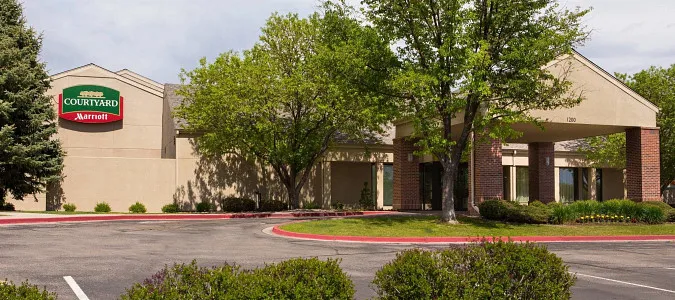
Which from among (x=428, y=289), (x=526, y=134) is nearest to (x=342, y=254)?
(x=428, y=289)

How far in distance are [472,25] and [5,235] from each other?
1701cm

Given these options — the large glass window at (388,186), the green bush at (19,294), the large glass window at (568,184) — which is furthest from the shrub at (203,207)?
the green bush at (19,294)

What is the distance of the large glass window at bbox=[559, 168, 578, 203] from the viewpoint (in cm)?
4484

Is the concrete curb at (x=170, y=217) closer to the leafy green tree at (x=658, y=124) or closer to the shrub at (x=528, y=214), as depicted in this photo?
the shrub at (x=528, y=214)

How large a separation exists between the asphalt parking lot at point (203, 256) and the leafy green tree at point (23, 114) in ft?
29.3

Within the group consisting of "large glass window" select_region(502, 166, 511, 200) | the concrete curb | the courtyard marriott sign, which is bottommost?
the concrete curb

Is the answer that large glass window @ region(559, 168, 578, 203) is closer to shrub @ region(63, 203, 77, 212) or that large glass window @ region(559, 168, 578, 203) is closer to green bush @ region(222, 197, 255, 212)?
green bush @ region(222, 197, 255, 212)

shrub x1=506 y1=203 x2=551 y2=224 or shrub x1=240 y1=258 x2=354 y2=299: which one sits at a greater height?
shrub x1=240 y1=258 x2=354 y2=299

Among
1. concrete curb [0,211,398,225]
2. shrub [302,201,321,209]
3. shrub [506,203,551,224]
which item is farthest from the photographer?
shrub [302,201,321,209]

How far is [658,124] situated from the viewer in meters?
36.2

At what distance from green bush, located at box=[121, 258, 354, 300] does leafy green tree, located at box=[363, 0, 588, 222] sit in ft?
53.9

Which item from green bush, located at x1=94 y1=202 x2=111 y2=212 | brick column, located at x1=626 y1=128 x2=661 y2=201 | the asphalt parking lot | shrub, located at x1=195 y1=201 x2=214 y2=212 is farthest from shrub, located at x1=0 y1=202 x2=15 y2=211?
brick column, located at x1=626 y1=128 x2=661 y2=201

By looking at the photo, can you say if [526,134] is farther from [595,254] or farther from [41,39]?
[41,39]

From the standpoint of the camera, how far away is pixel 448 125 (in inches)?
1002
